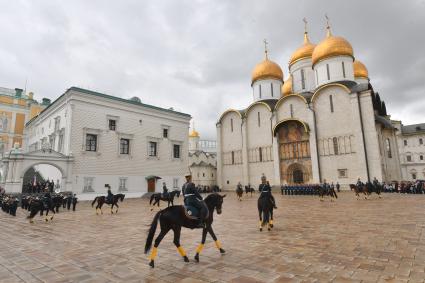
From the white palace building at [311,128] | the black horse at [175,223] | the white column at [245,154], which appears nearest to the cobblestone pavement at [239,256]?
the black horse at [175,223]

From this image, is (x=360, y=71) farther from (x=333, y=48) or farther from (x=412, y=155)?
(x=412, y=155)

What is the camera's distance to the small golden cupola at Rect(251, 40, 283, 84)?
4159cm

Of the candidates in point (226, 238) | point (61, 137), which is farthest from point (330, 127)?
point (61, 137)

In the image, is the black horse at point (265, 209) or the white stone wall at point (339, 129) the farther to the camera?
the white stone wall at point (339, 129)

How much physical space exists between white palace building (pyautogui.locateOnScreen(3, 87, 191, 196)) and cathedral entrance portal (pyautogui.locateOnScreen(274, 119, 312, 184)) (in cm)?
1333

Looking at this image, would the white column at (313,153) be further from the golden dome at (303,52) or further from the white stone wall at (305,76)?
the golden dome at (303,52)

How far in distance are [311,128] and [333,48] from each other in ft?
38.4

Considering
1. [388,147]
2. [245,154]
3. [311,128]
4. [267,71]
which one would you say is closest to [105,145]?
[245,154]

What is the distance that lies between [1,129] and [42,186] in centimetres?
2212

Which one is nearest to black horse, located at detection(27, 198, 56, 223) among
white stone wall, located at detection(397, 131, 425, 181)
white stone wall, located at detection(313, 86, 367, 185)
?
white stone wall, located at detection(313, 86, 367, 185)

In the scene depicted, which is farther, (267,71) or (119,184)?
(267,71)

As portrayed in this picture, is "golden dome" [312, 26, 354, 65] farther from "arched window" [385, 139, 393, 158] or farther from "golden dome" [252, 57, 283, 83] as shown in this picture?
"arched window" [385, 139, 393, 158]

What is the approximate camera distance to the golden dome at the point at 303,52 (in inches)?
1580

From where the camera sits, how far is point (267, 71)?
137 feet
